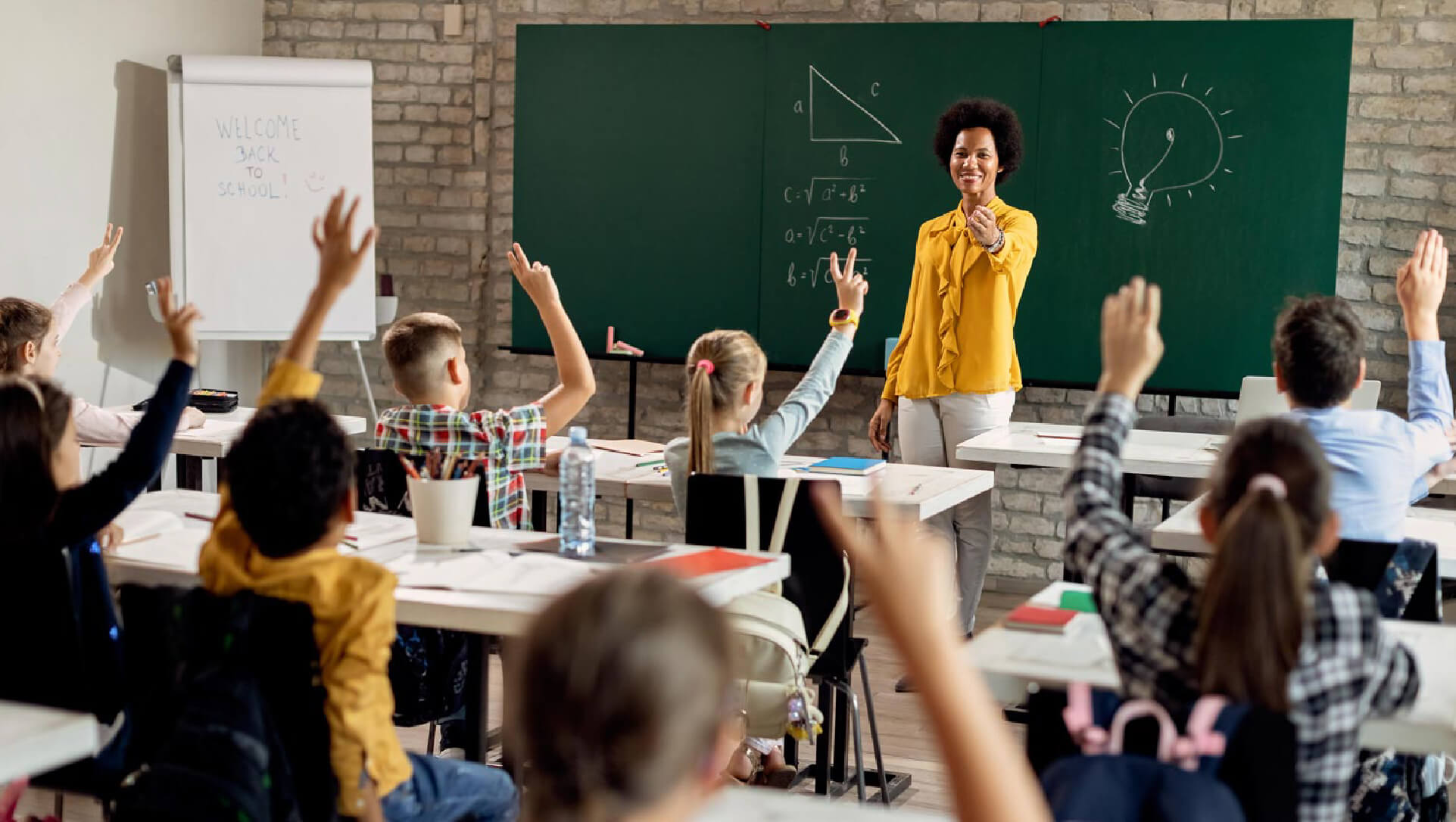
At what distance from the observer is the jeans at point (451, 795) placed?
6.48ft

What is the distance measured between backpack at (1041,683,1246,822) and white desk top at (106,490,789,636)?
77 cm

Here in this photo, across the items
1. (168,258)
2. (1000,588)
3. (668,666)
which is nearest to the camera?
(668,666)

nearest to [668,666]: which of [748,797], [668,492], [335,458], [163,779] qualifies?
[748,797]

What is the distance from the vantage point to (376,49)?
22.0ft

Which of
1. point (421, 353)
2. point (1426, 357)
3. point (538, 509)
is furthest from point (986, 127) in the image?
point (421, 353)

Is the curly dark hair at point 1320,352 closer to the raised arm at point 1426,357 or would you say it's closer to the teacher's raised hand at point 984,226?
the raised arm at point 1426,357

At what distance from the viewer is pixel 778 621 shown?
289cm

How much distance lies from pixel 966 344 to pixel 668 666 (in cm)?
384

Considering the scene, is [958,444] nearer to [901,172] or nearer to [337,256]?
[901,172]

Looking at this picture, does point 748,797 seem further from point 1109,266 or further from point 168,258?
point 168,258

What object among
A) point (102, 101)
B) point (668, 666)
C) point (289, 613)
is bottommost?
point (289, 613)

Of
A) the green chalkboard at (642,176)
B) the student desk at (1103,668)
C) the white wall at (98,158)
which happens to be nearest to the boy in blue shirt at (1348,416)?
the student desk at (1103,668)

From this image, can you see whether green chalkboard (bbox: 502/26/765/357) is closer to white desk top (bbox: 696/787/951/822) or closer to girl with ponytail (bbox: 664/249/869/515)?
girl with ponytail (bbox: 664/249/869/515)

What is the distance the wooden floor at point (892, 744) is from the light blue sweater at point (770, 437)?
0.50 metres
